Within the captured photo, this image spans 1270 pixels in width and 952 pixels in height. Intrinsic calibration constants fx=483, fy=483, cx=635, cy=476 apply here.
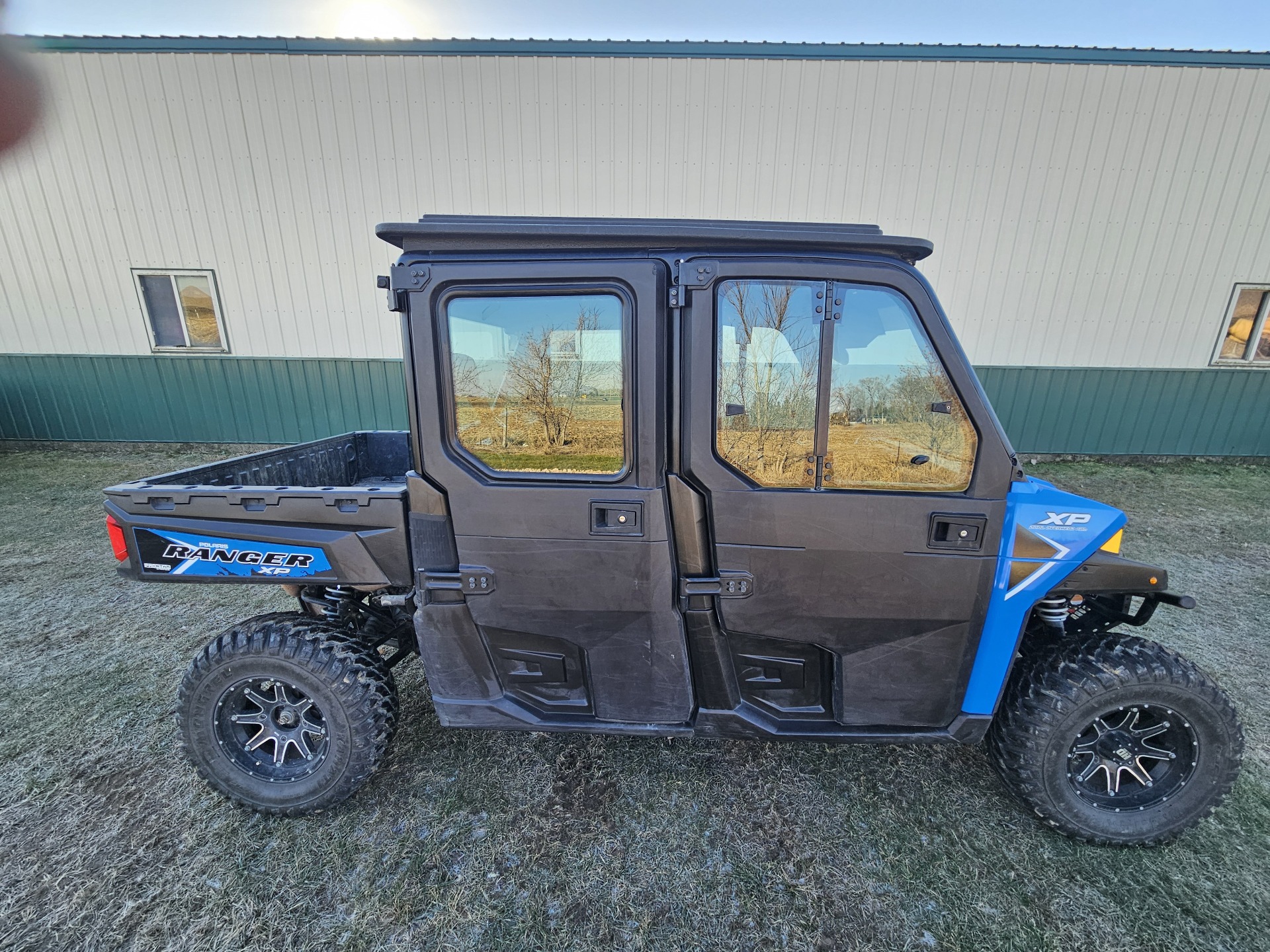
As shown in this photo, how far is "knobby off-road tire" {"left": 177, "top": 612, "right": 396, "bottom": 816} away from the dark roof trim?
8448 mm

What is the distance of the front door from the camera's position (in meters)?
1.69

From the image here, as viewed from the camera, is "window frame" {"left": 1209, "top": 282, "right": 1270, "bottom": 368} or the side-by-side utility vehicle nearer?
the side-by-side utility vehicle

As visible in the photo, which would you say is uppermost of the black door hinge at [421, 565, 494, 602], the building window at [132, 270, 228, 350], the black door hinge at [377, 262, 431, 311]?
the building window at [132, 270, 228, 350]

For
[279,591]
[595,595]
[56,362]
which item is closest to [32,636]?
[279,591]

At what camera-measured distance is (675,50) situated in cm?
691

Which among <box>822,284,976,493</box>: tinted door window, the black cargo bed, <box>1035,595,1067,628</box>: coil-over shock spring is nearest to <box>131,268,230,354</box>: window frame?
the black cargo bed

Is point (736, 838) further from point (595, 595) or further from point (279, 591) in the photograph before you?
point (279, 591)

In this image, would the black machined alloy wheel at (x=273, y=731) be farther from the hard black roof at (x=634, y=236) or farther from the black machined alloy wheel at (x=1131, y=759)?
the black machined alloy wheel at (x=1131, y=759)

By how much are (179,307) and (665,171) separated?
27.0 ft

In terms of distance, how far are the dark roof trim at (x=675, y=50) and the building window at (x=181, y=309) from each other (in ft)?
10.6

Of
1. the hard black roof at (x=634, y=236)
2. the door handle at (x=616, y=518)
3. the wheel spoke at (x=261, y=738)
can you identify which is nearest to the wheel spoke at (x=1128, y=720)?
the hard black roof at (x=634, y=236)

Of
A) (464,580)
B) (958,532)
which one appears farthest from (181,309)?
(958,532)

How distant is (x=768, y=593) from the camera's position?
180 cm

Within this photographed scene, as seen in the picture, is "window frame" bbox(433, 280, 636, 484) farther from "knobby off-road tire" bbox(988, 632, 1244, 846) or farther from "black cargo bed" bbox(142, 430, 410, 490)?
"knobby off-road tire" bbox(988, 632, 1244, 846)
